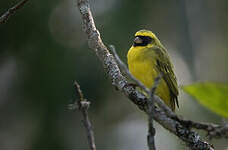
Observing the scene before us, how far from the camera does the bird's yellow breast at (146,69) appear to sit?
512cm

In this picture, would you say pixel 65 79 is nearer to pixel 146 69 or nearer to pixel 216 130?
pixel 146 69

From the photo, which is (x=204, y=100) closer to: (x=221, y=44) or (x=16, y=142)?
(x=16, y=142)

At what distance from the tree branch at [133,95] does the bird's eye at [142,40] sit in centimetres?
136

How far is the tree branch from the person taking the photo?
307 cm

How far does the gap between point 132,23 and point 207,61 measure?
234 cm

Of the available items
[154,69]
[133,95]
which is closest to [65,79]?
[154,69]

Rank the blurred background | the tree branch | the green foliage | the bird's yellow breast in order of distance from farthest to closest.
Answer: the blurred background
the bird's yellow breast
the tree branch
the green foliage

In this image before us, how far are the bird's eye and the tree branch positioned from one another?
1364mm

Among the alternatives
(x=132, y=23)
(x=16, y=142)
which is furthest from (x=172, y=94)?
(x=132, y=23)

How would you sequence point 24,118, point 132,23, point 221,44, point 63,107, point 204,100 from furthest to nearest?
point 221,44, point 132,23, point 24,118, point 63,107, point 204,100

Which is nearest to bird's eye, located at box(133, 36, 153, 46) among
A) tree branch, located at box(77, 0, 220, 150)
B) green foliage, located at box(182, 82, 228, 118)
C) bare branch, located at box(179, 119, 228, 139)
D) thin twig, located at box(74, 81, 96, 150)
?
tree branch, located at box(77, 0, 220, 150)

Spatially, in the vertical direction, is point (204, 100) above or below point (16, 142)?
above

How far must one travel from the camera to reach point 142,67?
5230 millimetres

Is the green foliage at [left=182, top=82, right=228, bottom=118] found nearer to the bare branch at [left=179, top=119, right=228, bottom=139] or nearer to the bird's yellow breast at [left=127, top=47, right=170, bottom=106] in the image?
the bare branch at [left=179, top=119, right=228, bottom=139]
